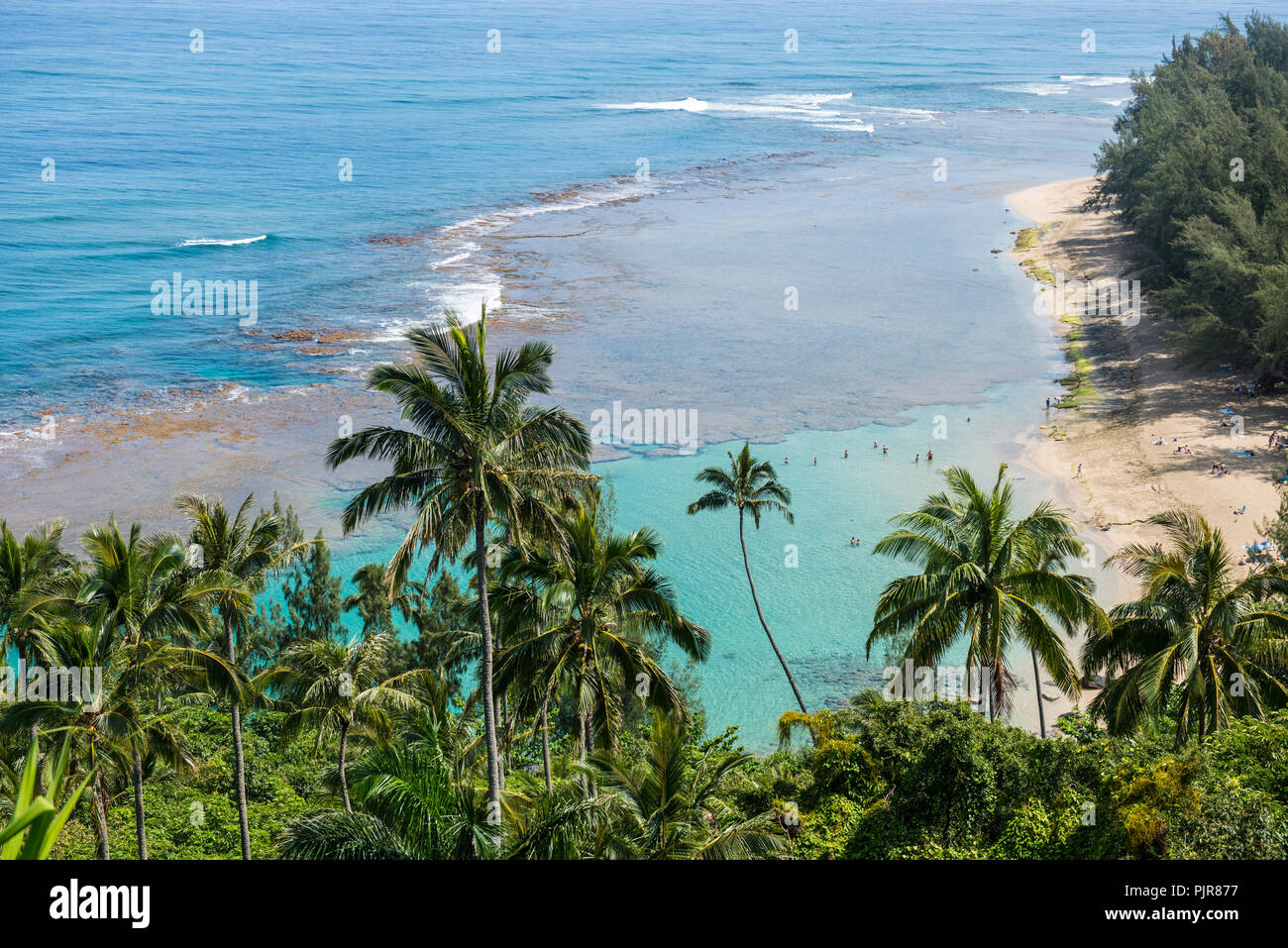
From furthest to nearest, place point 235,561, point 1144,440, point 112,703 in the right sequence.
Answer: point 1144,440
point 235,561
point 112,703

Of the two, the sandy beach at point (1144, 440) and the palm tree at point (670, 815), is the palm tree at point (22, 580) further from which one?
the sandy beach at point (1144, 440)

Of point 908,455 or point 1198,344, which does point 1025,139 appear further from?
point 908,455

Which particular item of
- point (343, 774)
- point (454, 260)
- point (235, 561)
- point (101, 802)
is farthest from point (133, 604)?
point (454, 260)

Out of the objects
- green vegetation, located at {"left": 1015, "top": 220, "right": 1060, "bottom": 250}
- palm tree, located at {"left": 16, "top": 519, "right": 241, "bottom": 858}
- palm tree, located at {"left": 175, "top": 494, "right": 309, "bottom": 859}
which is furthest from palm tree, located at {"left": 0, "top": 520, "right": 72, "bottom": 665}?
green vegetation, located at {"left": 1015, "top": 220, "right": 1060, "bottom": 250}

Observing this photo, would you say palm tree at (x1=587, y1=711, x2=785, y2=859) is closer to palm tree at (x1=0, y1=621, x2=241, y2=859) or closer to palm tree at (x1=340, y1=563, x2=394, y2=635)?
palm tree at (x1=0, y1=621, x2=241, y2=859)

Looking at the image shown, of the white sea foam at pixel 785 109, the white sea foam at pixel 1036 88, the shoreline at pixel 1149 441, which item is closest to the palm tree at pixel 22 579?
the shoreline at pixel 1149 441

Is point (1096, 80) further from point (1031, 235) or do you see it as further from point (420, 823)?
point (420, 823)
